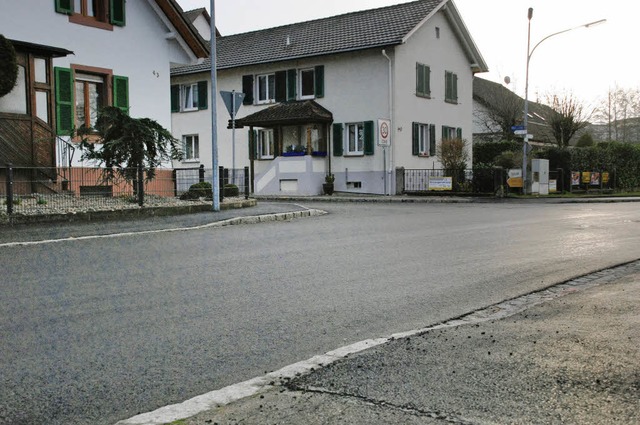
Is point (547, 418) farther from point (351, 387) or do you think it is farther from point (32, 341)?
point (32, 341)

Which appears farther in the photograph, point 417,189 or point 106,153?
point 417,189

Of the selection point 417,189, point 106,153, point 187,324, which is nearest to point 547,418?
point 187,324

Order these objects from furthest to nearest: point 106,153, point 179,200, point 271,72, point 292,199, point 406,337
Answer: point 271,72 < point 292,199 < point 179,200 < point 106,153 < point 406,337

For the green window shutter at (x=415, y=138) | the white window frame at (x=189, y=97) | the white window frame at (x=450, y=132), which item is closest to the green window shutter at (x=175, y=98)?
the white window frame at (x=189, y=97)

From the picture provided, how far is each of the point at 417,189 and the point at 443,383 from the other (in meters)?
30.0

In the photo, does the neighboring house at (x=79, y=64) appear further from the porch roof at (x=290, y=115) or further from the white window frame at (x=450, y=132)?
the white window frame at (x=450, y=132)

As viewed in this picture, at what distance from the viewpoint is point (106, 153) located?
1764 centimetres

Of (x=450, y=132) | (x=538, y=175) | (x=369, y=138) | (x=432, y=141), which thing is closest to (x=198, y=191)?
(x=369, y=138)

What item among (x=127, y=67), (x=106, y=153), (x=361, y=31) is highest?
(x=361, y=31)

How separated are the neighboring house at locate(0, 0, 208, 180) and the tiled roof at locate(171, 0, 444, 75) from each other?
11.2m

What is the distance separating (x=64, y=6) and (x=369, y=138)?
16691mm

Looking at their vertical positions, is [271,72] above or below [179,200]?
above

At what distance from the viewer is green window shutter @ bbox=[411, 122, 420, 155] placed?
34875 millimetres

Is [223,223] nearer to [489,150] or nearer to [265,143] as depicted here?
[265,143]
